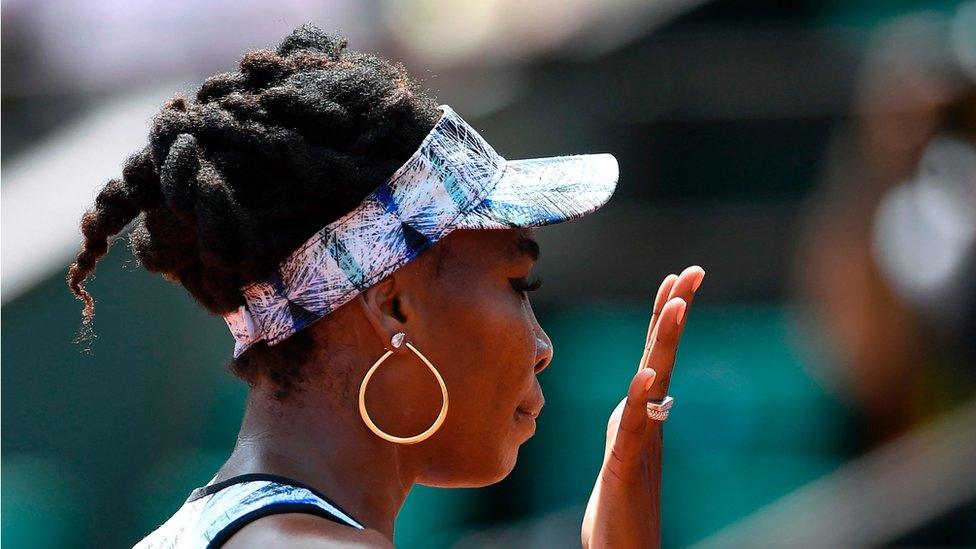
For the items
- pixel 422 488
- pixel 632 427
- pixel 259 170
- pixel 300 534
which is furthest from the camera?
pixel 422 488

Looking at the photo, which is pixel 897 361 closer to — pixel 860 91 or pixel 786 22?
pixel 860 91

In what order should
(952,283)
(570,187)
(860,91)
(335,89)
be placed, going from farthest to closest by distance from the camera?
(860,91), (952,283), (570,187), (335,89)

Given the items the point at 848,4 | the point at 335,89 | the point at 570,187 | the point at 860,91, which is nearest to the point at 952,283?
the point at 860,91

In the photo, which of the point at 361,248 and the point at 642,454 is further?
the point at 642,454

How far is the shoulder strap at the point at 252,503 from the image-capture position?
1590 mm

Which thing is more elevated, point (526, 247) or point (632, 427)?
point (526, 247)

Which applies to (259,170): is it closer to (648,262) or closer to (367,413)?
(367,413)

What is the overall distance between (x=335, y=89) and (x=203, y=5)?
11.2ft

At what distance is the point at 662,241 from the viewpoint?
16.1ft

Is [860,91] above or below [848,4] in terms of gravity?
below

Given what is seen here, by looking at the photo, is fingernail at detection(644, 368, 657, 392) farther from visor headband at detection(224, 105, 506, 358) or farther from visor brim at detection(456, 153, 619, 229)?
visor headband at detection(224, 105, 506, 358)

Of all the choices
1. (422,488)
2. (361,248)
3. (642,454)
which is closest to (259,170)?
(361,248)

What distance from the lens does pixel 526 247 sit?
6.31 feet

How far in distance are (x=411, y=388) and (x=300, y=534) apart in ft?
1.10
